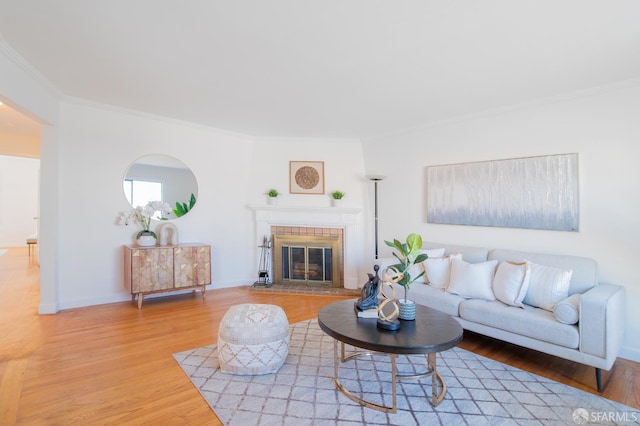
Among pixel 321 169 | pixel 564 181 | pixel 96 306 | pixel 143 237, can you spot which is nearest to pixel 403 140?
pixel 321 169

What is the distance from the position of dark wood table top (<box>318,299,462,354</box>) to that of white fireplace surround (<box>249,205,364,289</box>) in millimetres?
2580

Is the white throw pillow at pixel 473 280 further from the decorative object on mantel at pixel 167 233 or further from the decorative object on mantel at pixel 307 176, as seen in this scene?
the decorative object on mantel at pixel 167 233

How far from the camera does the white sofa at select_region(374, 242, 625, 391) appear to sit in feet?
7.48

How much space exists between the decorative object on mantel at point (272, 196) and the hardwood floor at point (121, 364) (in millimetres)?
1722

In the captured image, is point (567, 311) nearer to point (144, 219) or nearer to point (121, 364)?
point (121, 364)

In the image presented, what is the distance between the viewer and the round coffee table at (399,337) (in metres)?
1.91

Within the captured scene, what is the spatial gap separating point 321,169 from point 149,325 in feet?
10.6

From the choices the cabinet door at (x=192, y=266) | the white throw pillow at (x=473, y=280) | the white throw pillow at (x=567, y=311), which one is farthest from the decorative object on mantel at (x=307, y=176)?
the white throw pillow at (x=567, y=311)

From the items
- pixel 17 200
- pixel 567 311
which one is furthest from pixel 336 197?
pixel 17 200

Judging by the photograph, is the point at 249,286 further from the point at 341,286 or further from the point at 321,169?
the point at 321,169

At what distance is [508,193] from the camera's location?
352cm

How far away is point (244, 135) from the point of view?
17.1 feet

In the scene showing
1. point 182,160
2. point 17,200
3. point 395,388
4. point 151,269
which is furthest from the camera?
point 17,200

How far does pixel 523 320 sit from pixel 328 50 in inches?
105
